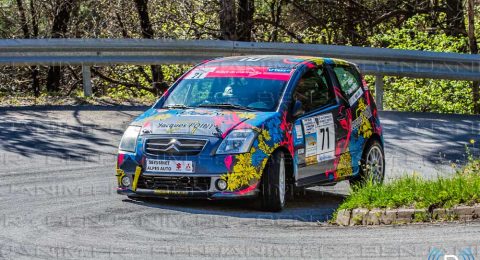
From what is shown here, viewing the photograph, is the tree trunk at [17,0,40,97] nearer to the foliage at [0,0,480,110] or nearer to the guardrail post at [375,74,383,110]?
the foliage at [0,0,480,110]

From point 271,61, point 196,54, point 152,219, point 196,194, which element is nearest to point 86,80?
point 196,54

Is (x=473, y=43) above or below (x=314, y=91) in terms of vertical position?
above

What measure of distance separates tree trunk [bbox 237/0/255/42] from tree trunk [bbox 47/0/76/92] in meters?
4.61

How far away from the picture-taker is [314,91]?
1191 cm

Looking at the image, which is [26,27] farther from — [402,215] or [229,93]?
[402,215]

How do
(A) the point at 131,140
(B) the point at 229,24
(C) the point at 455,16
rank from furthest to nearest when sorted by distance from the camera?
1. (C) the point at 455,16
2. (B) the point at 229,24
3. (A) the point at 131,140

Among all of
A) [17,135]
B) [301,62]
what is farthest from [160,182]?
[17,135]

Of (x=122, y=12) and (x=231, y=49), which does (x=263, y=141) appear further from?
(x=122, y=12)

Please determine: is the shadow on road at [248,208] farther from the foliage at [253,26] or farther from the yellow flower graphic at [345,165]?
the foliage at [253,26]

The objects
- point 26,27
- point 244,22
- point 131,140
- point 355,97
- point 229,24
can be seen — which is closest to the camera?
point 131,140

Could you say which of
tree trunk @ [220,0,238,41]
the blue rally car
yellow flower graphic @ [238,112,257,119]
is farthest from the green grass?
tree trunk @ [220,0,238,41]

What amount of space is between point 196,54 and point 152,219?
9.02 m

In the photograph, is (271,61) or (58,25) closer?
(271,61)

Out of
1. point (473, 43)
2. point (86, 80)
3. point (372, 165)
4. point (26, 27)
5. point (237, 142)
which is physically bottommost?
point (372, 165)
